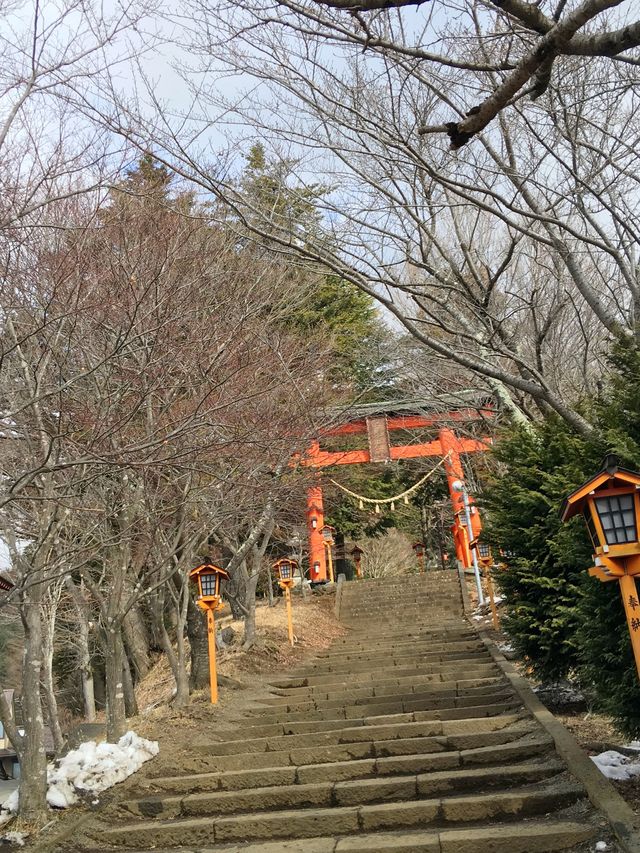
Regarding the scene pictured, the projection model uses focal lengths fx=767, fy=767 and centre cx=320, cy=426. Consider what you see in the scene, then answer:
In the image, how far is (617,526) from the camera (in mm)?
5344

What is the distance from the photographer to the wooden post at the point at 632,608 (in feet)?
16.6

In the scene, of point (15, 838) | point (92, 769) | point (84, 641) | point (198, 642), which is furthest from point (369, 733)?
point (84, 641)

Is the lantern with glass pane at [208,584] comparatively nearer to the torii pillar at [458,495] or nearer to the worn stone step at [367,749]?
the worn stone step at [367,749]

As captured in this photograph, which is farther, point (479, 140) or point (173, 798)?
point (479, 140)

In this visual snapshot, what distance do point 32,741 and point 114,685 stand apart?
2127 millimetres

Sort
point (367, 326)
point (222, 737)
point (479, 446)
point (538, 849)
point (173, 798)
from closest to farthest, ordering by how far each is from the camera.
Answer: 1. point (538, 849)
2. point (173, 798)
3. point (222, 737)
4. point (479, 446)
5. point (367, 326)

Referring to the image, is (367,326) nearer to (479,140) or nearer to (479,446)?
(479,446)

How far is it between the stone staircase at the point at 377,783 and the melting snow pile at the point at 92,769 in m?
0.36

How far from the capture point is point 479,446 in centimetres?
2014

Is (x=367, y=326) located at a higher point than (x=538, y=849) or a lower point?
higher

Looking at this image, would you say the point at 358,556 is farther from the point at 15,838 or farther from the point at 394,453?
the point at 15,838

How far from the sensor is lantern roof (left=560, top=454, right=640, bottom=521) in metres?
5.21

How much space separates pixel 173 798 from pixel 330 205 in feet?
19.0

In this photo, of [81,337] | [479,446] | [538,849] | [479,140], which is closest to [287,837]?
[538,849]
